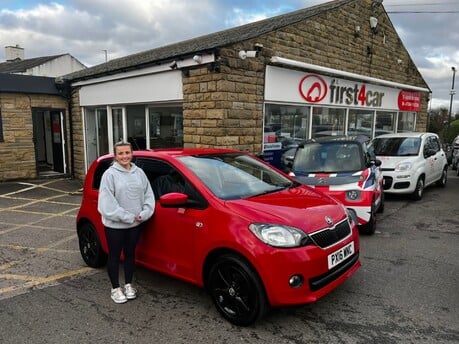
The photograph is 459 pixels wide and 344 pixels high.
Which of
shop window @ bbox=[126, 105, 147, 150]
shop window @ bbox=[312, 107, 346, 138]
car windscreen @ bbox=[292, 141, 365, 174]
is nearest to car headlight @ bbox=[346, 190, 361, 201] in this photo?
car windscreen @ bbox=[292, 141, 365, 174]

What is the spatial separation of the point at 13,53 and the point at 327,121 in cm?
2380

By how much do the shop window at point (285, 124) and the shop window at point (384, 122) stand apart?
448cm

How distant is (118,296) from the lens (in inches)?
146

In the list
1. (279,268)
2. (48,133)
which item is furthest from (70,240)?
(48,133)

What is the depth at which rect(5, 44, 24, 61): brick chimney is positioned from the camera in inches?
990

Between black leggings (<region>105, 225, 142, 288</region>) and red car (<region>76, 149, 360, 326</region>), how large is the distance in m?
0.25

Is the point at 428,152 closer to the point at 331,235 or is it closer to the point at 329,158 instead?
the point at 329,158

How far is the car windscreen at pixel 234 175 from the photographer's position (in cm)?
367

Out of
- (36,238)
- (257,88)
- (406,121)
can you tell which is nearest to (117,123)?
(257,88)

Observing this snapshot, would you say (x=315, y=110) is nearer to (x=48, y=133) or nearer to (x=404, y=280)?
(x=404, y=280)

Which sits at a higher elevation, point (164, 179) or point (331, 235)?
point (164, 179)

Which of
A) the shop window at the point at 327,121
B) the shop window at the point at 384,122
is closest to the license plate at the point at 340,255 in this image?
the shop window at the point at 327,121

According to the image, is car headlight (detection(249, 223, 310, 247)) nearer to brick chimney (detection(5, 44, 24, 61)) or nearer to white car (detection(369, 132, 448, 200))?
white car (detection(369, 132, 448, 200))

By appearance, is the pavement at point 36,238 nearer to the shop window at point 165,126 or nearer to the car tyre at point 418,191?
the shop window at point 165,126
